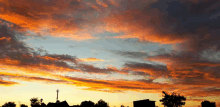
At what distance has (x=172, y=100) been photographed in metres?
95.8

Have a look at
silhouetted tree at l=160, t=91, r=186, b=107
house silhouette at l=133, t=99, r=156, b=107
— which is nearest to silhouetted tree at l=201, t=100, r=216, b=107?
silhouetted tree at l=160, t=91, r=186, b=107

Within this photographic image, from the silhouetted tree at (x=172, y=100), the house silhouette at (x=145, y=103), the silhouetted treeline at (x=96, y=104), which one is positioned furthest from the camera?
the silhouetted treeline at (x=96, y=104)

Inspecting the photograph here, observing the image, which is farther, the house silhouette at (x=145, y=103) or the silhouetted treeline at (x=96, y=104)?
the silhouetted treeline at (x=96, y=104)

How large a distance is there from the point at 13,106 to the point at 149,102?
131760mm

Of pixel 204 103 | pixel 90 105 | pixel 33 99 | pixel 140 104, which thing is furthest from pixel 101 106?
pixel 140 104

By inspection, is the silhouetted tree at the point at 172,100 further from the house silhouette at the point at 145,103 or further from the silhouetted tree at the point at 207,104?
the house silhouette at the point at 145,103

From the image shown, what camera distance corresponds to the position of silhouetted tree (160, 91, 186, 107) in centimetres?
9469

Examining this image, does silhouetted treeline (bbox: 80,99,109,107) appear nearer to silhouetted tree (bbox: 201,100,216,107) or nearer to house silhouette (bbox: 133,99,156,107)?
silhouetted tree (bbox: 201,100,216,107)

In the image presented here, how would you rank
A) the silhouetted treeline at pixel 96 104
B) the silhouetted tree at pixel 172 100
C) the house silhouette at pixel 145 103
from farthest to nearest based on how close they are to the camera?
the silhouetted treeline at pixel 96 104 < the silhouetted tree at pixel 172 100 < the house silhouette at pixel 145 103

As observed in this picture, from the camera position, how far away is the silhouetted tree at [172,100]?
9469 centimetres

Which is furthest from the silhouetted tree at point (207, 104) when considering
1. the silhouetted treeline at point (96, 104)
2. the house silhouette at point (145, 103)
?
the silhouetted treeline at point (96, 104)

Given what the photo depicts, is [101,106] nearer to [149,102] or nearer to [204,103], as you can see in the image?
[204,103]

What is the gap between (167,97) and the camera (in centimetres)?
9662

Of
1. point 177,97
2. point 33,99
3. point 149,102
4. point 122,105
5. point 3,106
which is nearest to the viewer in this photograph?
point 149,102
